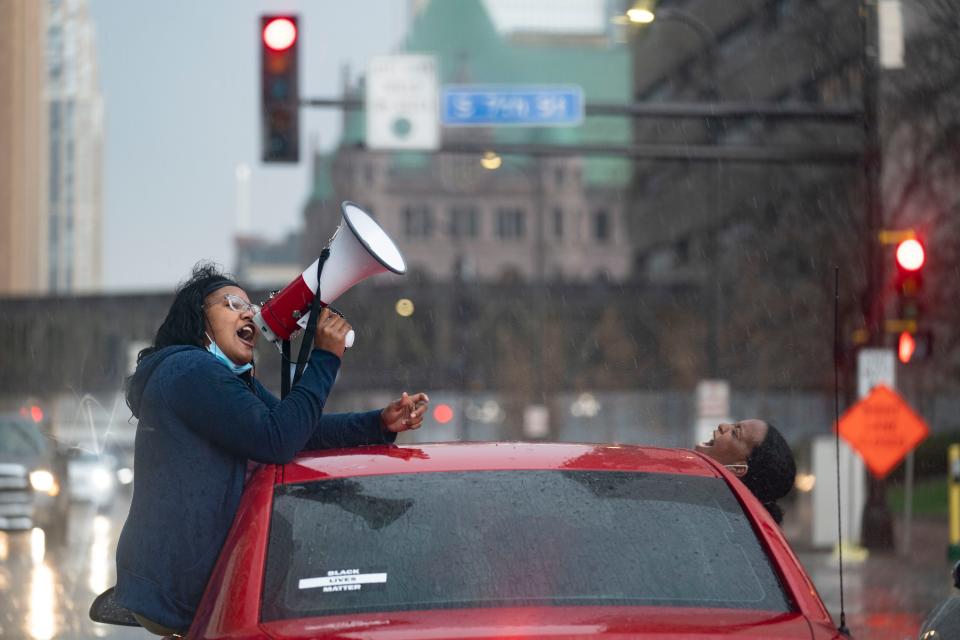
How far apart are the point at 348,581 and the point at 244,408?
84cm

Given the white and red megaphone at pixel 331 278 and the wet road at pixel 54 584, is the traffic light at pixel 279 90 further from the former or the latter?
the white and red megaphone at pixel 331 278

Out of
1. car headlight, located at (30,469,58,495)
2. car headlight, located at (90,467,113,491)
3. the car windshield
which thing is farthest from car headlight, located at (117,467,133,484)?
the car windshield

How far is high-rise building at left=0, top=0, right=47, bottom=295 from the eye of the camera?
351 ft

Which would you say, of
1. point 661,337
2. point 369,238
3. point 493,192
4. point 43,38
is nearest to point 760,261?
point 661,337

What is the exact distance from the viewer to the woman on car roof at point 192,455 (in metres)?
4.30

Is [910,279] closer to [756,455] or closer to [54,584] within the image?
[54,584]

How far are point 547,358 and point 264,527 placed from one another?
65.6m

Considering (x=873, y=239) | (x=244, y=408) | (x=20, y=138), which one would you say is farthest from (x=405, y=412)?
(x=20, y=138)

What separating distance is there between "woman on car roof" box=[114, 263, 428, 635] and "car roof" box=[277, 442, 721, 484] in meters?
0.14

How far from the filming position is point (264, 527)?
3.84m

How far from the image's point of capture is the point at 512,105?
65.0 feet

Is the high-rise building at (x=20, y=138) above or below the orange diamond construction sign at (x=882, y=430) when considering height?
above

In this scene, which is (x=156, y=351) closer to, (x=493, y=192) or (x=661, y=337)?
(x=661, y=337)

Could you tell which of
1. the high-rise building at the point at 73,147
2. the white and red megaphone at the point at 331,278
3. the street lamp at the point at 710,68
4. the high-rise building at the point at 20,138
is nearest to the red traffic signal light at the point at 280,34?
the street lamp at the point at 710,68
